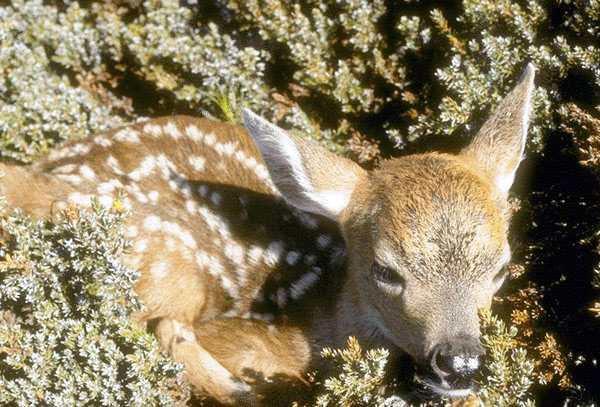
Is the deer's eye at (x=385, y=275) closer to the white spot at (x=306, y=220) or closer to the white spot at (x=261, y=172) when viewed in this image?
the white spot at (x=306, y=220)

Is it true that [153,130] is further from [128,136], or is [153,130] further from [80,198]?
[80,198]

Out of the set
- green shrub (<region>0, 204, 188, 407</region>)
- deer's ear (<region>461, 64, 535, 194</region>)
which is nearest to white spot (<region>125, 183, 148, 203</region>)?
green shrub (<region>0, 204, 188, 407</region>)

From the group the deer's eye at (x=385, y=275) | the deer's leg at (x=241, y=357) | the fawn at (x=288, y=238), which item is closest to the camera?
the fawn at (x=288, y=238)

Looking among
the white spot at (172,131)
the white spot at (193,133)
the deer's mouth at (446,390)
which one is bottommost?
the deer's mouth at (446,390)

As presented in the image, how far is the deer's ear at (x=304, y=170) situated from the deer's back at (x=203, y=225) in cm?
59

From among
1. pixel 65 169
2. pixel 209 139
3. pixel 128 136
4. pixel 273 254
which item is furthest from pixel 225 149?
pixel 65 169

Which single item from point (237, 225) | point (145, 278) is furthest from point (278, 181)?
point (145, 278)

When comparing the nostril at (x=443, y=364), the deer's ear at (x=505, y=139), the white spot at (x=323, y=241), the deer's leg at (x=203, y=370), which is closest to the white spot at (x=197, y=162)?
the white spot at (x=323, y=241)

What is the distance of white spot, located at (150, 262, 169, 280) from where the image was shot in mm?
4012

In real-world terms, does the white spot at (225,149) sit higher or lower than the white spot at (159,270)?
higher

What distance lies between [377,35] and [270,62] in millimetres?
882

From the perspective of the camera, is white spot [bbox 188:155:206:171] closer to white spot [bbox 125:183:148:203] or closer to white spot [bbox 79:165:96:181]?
white spot [bbox 125:183:148:203]

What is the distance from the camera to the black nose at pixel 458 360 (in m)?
2.81

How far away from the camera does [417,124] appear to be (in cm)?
445
